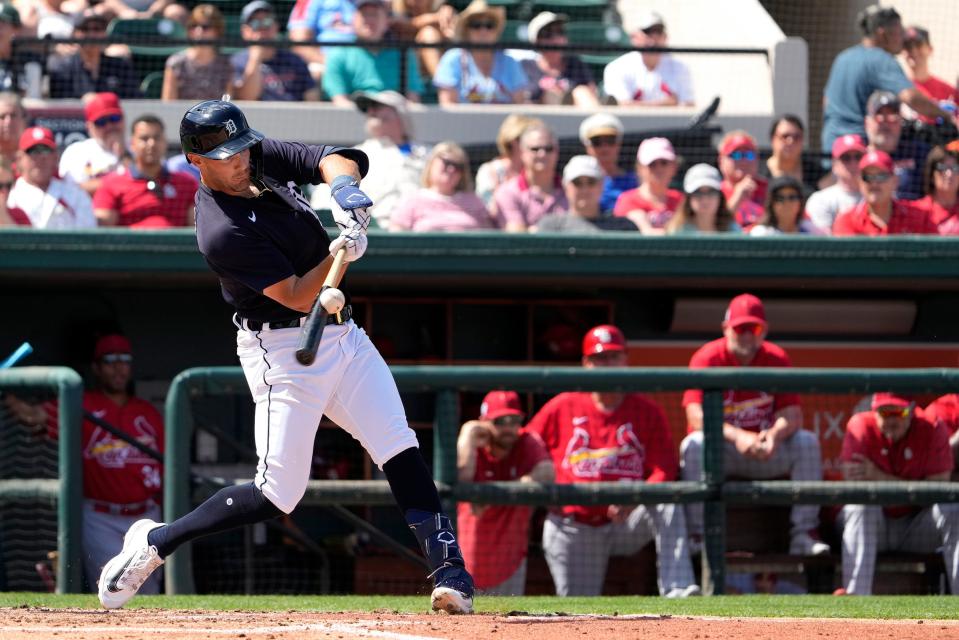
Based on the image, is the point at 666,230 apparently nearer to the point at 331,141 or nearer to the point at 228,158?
the point at 331,141

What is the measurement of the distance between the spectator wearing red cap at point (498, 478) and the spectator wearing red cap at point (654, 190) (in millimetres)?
1564

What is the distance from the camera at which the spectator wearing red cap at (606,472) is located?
7191 mm

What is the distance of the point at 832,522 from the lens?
25.3ft

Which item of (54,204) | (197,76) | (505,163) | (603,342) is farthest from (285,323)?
(197,76)

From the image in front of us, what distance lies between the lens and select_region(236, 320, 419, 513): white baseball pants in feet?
15.8

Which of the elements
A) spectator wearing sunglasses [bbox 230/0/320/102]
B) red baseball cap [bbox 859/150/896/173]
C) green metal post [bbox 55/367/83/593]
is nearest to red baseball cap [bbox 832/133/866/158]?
red baseball cap [bbox 859/150/896/173]

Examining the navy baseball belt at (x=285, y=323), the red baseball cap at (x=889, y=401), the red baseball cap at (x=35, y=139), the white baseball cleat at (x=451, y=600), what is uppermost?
the red baseball cap at (x=35, y=139)

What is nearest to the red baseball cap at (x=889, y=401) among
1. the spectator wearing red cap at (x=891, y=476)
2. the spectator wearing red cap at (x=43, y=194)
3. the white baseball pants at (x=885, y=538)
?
the spectator wearing red cap at (x=891, y=476)

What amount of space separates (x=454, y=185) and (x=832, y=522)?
99.8 inches

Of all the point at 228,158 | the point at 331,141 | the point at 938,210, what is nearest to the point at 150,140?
the point at 331,141

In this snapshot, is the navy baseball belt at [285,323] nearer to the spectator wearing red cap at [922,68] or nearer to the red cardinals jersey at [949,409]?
the red cardinals jersey at [949,409]

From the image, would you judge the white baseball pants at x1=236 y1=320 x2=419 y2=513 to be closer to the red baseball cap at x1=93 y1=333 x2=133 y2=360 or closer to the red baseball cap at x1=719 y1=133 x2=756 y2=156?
the red baseball cap at x1=93 y1=333 x2=133 y2=360

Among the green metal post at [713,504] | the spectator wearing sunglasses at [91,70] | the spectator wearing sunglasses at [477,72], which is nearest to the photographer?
the green metal post at [713,504]

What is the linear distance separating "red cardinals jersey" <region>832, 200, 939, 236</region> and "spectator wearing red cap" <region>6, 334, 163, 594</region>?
12.2ft
